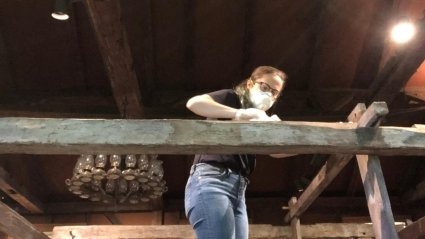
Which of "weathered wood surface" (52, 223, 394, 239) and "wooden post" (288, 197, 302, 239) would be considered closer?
"wooden post" (288, 197, 302, 239)

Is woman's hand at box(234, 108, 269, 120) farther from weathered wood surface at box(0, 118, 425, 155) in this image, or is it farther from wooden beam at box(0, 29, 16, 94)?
wooden beam at box(0, 29, 16, 94)

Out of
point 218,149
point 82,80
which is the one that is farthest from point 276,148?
point 82,80

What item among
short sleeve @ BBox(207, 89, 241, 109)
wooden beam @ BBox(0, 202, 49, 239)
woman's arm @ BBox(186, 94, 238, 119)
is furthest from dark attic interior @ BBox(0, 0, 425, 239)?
woman's arm @ BBox(186, 94, 238, 119)

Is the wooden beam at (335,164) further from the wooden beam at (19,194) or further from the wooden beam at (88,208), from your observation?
the wooden beam at (19,194)

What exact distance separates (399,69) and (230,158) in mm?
2485

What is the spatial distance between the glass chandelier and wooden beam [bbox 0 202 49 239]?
743mm

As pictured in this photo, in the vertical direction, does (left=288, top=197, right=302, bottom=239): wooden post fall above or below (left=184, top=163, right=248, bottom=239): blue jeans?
above

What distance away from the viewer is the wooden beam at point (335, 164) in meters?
2.19

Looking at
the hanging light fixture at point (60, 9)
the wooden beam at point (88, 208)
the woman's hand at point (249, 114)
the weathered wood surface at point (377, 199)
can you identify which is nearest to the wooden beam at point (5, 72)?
the hanging light fixture at point (60, 9)

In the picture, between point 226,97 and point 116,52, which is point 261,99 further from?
point 116,52

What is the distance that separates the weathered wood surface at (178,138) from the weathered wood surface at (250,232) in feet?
7.35

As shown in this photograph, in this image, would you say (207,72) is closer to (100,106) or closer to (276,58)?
(276,58)

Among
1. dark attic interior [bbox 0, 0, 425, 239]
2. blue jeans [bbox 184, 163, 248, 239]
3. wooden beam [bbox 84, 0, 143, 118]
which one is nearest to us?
blue jeans [bbox 184, 163, 248, 239]

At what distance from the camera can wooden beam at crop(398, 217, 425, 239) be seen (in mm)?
3576
